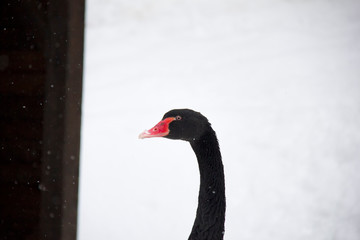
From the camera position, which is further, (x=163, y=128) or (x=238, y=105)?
(x=238, y=105)

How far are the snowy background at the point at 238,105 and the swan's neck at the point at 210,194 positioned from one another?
2.16ft

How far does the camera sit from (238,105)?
1.83 metres

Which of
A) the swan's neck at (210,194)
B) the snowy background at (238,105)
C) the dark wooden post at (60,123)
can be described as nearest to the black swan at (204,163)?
the swan's neck at (210,194)

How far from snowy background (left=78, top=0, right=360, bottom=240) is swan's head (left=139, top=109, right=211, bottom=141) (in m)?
0.67

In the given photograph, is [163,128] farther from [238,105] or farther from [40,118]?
[238,105]

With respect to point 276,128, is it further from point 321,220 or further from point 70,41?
point 70,41

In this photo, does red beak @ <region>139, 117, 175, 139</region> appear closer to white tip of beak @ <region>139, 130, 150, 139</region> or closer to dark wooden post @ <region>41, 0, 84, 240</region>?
white tip of beak @ <region>139, 130, 150, 139</region>

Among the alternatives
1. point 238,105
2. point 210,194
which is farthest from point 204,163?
point 238,105

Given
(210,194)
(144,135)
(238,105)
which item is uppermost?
(238,105)

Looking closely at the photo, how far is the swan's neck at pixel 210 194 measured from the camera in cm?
101

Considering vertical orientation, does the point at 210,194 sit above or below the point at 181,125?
below

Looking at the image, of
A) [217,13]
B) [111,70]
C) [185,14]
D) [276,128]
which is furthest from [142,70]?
[276,128]

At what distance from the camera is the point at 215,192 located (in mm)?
1032

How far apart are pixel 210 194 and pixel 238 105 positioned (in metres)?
0.88
